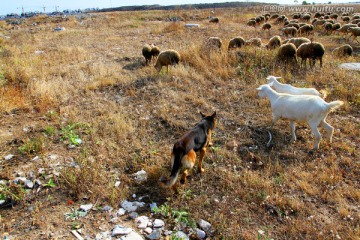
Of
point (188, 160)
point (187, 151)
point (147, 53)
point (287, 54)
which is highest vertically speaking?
point (147, 53)

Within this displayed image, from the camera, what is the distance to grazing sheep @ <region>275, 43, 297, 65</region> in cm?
820

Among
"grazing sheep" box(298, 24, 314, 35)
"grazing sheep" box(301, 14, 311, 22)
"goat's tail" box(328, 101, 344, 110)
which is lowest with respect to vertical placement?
"goat's tail" box(328, 101, 344, 110)

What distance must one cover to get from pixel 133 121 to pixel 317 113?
3.26 metres

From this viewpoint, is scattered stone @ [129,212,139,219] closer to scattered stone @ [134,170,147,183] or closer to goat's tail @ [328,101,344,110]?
scattered stone @ [134,170,147,183]

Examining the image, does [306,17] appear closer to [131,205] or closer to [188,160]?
[188,160]

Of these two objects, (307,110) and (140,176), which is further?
(307,110)

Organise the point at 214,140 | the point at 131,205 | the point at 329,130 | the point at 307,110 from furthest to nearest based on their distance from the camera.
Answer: the point at 214,140
the point at 329,130
the point at 307,110
the point at 131,205

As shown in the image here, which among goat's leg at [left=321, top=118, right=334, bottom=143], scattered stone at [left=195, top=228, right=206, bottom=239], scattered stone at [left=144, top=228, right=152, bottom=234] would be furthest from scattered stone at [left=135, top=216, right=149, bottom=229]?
goat's leg at [left=321, top=118, right=334, bottom=143]

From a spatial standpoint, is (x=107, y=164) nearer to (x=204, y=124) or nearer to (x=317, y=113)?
(x=204, y=124)

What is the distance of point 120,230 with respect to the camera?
2.79 metres

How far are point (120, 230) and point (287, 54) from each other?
7.52m

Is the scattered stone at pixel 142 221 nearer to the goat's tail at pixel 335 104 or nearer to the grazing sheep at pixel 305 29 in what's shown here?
the goat's tail at pixel 335 104

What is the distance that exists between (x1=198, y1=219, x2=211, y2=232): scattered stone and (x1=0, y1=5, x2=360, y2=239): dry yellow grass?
3.1 inches

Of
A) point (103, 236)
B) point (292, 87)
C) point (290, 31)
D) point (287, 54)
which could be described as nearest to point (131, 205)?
point (103, 236)
